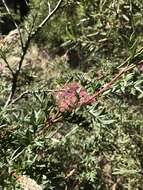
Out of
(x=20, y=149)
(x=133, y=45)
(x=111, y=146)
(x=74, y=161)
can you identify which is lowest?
(x=74, y=161)

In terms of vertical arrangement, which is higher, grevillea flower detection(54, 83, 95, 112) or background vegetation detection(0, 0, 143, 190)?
grevillea flower detection(54, 83, 95, 112)

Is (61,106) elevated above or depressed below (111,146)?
above

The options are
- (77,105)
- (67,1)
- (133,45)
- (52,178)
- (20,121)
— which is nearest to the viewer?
(133,45)

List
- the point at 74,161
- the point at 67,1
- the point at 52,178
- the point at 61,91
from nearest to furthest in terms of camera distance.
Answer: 1. the point at 61,91
2. the point at 52,178
3. the point at 67,1
4. the point at 74,161

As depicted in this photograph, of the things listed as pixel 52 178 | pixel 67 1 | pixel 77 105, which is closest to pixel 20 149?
pixel 77 105

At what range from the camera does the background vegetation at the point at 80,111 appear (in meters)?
2.06

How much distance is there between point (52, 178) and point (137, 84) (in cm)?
78

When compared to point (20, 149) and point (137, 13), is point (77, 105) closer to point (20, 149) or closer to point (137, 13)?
point (20, 149)

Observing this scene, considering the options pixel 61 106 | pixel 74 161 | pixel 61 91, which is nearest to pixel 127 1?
pixel 74 161

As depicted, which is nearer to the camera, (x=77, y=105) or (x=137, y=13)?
(x=77, y=105)

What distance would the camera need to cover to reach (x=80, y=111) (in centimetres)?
207

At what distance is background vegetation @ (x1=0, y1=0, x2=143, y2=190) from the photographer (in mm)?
2061

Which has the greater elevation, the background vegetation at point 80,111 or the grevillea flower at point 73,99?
the grevillea flower at point 73,99

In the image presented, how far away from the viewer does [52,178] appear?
8.30 feet
